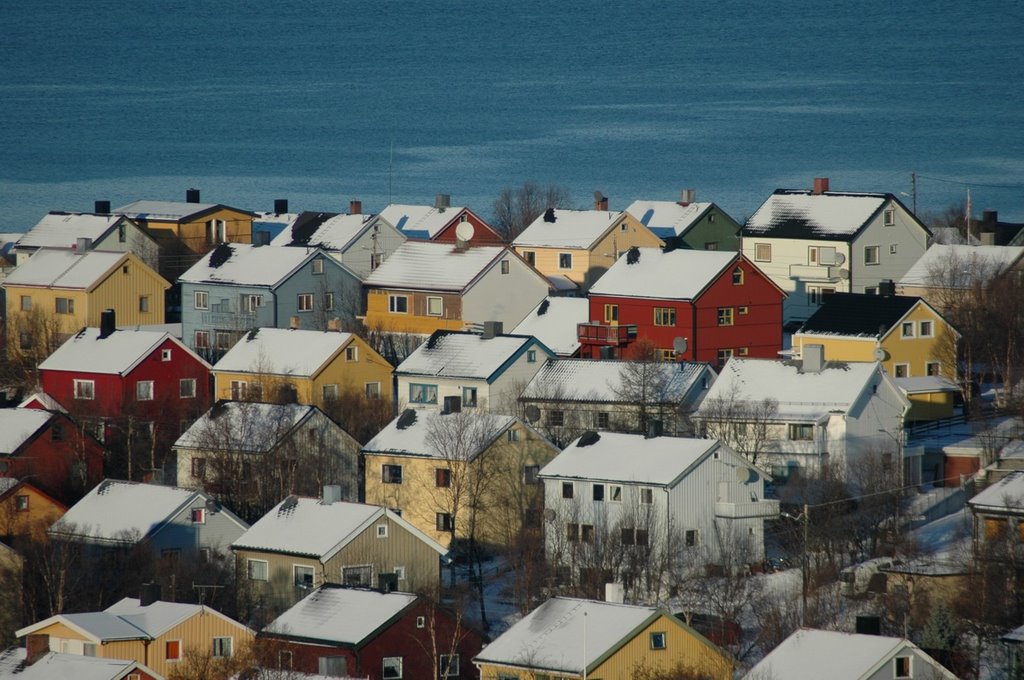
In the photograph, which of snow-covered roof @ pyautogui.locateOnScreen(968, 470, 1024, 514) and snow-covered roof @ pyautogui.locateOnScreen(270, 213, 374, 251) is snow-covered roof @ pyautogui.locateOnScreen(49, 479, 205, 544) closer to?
snow-covered roof @ pyautogui.locateOnScreen(968, 470, 1024, 514)

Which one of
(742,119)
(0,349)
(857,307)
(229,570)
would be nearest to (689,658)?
(229,570)

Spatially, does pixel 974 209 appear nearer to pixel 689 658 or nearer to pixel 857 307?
pixel 857 307

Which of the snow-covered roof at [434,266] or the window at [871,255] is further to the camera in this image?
the window at [871,255]

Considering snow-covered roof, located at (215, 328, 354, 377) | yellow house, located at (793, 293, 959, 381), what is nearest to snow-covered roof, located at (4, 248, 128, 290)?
snow-covered roof, located at (215, 328, 354, 377)

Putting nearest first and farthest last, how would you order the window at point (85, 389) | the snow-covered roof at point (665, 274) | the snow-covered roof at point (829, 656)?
the snow-covered roof at point (829, 656) → the window at point (85, 389) → the snow-covered roof at point (665, 274)

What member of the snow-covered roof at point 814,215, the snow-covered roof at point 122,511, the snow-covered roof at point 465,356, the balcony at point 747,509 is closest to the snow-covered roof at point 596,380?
the snow-covered roof at point 465,356

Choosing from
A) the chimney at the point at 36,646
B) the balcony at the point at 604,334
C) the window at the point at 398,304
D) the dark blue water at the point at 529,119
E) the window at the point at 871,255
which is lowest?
the chimney at the point at 36,646

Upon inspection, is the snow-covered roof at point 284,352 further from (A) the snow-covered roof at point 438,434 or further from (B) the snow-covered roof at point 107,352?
(A) the snow-covered roof at point 438,434

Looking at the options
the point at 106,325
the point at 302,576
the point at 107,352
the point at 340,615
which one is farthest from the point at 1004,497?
the point at 106,325
